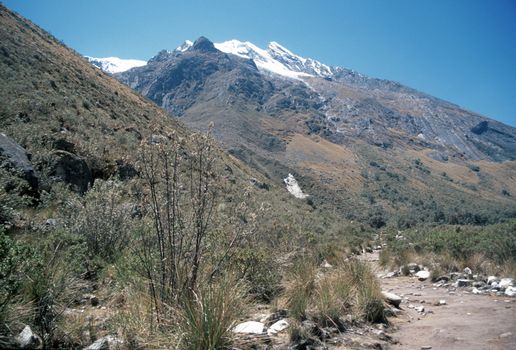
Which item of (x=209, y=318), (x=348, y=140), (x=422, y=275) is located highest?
(x=348, y=140)

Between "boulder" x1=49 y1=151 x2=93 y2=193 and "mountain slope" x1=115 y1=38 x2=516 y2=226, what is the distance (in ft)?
141

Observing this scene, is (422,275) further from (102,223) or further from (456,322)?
(102,223)

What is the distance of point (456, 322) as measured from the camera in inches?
204

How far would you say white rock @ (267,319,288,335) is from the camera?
401cm

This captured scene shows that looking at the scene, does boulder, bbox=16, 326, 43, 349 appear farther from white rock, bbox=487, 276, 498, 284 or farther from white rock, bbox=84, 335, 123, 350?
white rock, bbox=487, 276, 498, 284

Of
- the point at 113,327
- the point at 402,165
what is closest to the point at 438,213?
the point at 402,165

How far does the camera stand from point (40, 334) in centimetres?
315

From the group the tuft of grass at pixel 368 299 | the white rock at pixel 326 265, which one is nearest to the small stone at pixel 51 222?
the white rock at pixel 326 265

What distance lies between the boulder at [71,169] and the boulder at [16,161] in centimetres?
153

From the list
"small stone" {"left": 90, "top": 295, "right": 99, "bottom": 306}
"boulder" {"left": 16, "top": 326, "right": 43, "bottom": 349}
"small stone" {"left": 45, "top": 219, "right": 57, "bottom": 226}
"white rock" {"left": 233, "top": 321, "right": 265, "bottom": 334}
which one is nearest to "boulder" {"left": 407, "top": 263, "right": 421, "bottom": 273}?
"white rock" {"left": 233, "top": 321, "right": 265, "bottom": 334}

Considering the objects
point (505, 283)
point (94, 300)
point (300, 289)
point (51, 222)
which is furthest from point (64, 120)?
point (505, 283)

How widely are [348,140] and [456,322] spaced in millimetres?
108879

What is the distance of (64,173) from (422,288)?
Answer: 10.4m

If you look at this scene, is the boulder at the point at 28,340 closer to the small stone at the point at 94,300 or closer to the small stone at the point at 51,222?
the small stone at the point at 94,300
